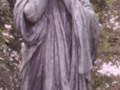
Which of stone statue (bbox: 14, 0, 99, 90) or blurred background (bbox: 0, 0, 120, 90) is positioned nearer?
stone statue (bbox: 14, 0, 99, 90)

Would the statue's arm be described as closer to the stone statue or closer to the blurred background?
the stone statue

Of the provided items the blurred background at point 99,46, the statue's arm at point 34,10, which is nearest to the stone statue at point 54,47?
the statue's arm at point 34,10

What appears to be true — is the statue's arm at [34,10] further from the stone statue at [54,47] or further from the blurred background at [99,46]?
the blurred background at [99,46]

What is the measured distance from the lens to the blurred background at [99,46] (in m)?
11.6

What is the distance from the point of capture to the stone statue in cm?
579

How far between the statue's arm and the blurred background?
5348 mm

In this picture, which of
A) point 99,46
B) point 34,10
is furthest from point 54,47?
point 99,46

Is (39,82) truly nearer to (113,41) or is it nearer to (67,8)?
(67,8)

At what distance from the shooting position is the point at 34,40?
5.85 m

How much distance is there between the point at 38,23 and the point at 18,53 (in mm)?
6455

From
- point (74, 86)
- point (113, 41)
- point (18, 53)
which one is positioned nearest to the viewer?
point (74, 86)

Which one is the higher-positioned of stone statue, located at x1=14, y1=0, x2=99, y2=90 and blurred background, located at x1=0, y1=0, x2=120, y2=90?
stone statue, located at x1=14, y1=0, x2=99, y2=90

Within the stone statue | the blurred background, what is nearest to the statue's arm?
the stone statue

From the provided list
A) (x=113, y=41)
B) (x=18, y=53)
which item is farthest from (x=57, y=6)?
(x=113, y=41)
